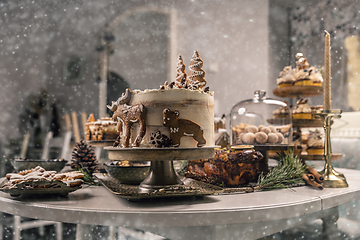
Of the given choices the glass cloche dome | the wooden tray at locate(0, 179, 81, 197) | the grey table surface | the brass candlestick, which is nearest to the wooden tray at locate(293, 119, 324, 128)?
the glass cloche dome

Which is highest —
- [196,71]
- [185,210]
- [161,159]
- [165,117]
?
[196,71]

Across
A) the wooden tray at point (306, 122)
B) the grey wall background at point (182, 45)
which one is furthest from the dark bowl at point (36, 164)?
the grey wall background at point (182, 45)

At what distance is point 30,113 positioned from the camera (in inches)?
117

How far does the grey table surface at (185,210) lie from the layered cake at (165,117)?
0.15 metres

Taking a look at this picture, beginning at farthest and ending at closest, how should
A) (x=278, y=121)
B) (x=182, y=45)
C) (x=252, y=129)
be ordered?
(x=182, y=45), (x=278, y=121), (x=252, y=129)

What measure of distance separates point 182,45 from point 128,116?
2.33m

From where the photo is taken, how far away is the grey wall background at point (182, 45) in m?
2.96

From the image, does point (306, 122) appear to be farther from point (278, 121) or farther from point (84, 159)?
point (84, 159)

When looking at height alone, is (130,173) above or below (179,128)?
below

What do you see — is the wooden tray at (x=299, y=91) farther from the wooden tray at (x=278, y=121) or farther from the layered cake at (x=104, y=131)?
the layered cake at (x=104, y=131)

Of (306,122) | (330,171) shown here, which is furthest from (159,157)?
(306,122)

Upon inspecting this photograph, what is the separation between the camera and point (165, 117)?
2.45ft

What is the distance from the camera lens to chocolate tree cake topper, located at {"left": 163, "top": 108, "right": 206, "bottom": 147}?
0.75m

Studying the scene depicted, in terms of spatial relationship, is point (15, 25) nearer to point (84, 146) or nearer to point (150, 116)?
point (84, 146)
